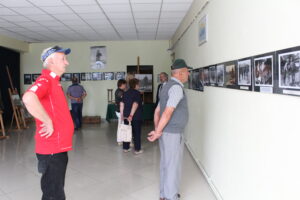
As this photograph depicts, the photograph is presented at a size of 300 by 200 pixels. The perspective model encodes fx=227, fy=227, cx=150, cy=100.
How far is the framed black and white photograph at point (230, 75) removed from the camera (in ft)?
7.30

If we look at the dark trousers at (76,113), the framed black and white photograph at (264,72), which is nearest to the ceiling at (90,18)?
the dark trousers at (76,113)

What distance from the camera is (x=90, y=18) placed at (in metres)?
5.44

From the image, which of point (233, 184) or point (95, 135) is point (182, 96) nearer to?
point (233, 184)

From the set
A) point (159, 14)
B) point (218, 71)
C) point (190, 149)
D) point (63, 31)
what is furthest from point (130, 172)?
point (63, 31)

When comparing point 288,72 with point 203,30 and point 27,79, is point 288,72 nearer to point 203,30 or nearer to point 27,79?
point 203,30

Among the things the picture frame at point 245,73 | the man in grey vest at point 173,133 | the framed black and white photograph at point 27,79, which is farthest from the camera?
the framed black and white photograph at point 27,79

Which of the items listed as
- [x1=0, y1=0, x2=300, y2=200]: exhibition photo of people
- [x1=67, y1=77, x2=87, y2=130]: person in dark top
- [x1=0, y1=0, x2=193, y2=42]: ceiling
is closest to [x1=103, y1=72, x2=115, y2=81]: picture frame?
[x1=0, y1=0, x2=193, y2=42]: ceiling

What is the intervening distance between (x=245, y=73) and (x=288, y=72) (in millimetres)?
615

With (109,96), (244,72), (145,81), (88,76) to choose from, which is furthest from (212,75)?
(88,76)

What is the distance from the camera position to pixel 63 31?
22.2ft

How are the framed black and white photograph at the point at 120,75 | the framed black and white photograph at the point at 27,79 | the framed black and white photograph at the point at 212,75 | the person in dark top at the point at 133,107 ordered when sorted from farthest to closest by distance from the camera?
the framed black and white photograph at the point at 27,79, the framed black and white photograph at the point at 120,75, the person in dark top at the point at 133,107, the framed black and white photograph at the point at 212,75

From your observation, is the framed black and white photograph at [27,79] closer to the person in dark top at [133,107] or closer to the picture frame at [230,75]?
the person in dark top at [133,107]

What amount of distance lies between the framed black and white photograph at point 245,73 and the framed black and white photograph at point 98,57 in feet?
23.4

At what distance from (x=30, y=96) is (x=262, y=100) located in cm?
167
